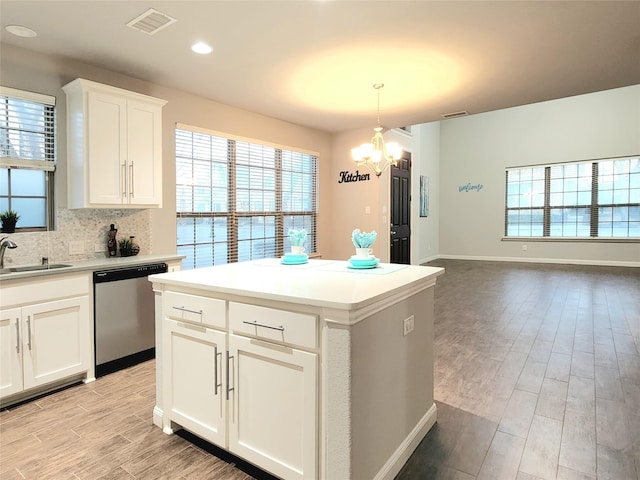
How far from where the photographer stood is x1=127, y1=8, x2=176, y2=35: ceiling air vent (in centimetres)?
257

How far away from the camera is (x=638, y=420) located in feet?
7.55

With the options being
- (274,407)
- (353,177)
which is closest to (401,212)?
(353,177)

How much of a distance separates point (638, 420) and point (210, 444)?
258cm

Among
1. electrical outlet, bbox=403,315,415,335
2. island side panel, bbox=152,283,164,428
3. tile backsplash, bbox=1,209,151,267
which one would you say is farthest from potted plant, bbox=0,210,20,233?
electrical outlet, bbox=403,315,415,335

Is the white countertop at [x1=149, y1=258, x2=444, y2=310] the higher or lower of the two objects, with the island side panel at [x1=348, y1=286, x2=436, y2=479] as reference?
higher

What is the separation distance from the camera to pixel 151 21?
2.66 m

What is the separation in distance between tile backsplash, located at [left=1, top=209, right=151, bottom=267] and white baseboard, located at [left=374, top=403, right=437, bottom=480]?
10.0 feet

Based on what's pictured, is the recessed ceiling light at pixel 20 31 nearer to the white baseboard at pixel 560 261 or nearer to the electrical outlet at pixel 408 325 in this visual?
the electrical outlet at pixel 408 325

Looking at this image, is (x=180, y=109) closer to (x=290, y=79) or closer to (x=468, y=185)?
(x=290, y=79)

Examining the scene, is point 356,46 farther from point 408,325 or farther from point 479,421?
point 479,421

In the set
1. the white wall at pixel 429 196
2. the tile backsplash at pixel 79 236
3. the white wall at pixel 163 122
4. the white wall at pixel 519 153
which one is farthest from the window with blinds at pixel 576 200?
the tile backsplash at pixel 79 236

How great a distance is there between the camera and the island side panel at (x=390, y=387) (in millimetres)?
1530

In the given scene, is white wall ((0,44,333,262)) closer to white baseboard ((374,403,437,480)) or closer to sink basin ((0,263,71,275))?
sink basin ((0,263,71,275))

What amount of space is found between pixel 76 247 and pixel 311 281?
253 cm
